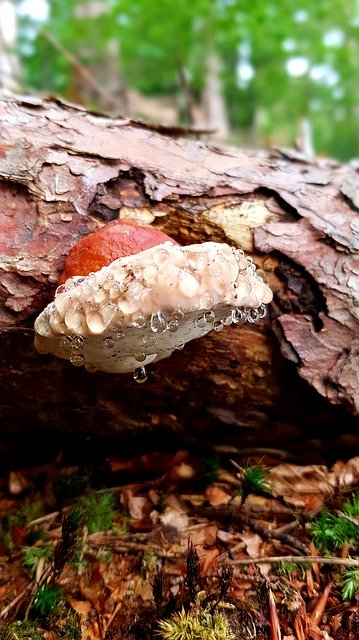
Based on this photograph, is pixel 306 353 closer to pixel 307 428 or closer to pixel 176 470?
pixel 307 428

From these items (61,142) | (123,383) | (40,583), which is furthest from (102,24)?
(40,583)

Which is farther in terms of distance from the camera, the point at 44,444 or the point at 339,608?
the point at 44,444

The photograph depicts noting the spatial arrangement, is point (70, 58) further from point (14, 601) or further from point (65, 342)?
point (14, 601)

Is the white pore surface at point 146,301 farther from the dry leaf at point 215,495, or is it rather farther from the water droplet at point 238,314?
the dry leaf at point 215,495

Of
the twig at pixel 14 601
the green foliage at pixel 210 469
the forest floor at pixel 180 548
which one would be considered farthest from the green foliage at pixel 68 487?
the green foliage at pixel 210 469

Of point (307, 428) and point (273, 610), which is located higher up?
point (307, 428)

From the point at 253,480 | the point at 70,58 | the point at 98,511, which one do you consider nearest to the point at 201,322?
the point at 253,480

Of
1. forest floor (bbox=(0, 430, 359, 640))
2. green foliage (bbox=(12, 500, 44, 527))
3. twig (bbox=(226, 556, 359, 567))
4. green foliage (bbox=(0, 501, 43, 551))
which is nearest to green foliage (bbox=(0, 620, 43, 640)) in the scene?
forest floor (bbox=(0, 430, 359, 640))
